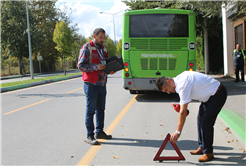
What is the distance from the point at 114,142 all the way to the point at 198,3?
5336 mm

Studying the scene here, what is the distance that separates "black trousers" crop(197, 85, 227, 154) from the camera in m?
3.54

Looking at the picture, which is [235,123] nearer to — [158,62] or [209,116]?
[209,116]

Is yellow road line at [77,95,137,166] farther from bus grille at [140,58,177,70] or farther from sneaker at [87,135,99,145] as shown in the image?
bus grille at [140,58,177,70]

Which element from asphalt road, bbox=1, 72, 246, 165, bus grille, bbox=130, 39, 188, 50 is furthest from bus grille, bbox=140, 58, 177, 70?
asphalt road, bbox=1, 72, 246, 165

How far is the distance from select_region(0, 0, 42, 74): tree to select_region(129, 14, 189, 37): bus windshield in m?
26.7

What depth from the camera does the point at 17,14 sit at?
1282 inches

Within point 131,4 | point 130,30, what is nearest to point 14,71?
point 131,4

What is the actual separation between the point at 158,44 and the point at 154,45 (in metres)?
0.15

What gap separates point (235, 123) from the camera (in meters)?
5.00

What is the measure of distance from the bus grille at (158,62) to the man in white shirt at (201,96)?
16.9 feet

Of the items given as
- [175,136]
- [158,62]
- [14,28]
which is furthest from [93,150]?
[14,28]

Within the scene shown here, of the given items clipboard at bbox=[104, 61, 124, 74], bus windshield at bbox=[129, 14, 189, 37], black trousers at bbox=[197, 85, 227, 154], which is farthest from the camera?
bus windshield at bbox=[129, 14, 189, 37]

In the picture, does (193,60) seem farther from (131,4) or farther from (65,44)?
(65,44)

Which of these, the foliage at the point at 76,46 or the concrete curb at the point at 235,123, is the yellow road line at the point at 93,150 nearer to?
the concrete curb at the point at 235,123
